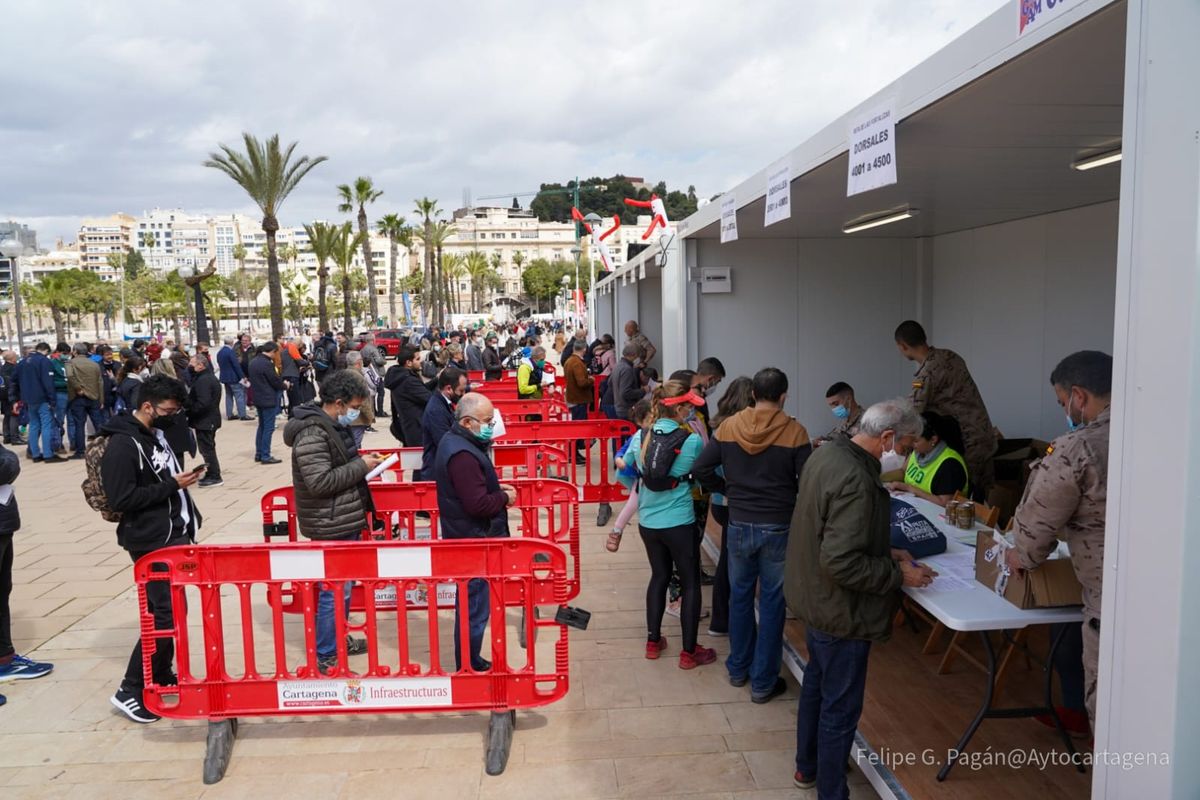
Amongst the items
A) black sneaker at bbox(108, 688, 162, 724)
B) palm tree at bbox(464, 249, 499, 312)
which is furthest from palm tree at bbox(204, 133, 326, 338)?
palm tree at bbox(464, 249, 499, 312)

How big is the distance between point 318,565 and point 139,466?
48.3 inches

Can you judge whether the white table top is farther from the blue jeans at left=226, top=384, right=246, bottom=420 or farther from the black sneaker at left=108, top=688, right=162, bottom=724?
the blue jeans at left=226, top=384, right=246, bottom=420

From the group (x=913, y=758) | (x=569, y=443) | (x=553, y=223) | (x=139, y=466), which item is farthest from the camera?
(x=553, y=223)

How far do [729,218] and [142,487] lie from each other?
4.61 metres

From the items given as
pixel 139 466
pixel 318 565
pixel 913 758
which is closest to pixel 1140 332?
pixel 913 758

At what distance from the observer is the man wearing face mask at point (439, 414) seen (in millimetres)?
6336

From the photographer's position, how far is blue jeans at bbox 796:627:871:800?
A: 3.22 m

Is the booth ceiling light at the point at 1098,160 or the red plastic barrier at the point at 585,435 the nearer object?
the booth ceiling light at the point at 1098,160

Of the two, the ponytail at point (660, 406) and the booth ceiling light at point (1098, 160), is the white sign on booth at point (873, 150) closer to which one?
the ponytail at point (660, 406)

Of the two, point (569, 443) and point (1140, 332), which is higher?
point (1140, 332)

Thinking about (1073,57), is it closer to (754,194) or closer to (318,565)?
(754,194)

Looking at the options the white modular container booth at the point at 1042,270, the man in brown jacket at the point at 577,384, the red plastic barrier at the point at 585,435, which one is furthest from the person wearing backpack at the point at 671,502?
the man in brown jacket at the point at 577,384

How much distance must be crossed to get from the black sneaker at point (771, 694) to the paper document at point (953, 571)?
128 centimetres

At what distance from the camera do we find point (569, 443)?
883cm
